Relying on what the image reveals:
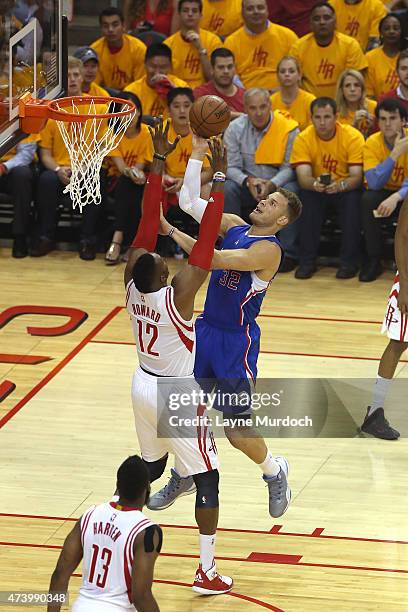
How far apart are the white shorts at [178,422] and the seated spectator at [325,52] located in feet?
22.8

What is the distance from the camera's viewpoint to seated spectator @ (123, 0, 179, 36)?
1397 centimetres

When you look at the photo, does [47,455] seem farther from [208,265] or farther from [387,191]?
[387,191]

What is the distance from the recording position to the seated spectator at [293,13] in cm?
1389

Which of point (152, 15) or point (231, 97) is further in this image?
point (152, 15)

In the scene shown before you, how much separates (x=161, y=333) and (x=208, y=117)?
1392mm

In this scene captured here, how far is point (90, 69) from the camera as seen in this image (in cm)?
1252

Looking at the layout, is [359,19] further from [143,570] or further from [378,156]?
[143,570]

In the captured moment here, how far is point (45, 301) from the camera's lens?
36.3 feet

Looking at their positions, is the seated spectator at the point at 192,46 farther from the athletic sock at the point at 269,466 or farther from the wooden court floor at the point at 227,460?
the athletic sock at the point at 269,466

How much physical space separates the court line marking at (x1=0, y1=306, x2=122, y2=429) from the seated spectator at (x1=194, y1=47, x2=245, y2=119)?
268 cm

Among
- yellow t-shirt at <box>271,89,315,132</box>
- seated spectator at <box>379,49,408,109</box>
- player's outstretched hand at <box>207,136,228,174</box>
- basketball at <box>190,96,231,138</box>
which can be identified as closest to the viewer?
player's outstretched hand at <box>207,136,228,174</box>

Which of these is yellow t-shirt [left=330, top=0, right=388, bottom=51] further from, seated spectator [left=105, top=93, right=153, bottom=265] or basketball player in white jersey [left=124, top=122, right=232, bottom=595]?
basketball player in white jersey [left=124, top=122, right=232, bottom=595]

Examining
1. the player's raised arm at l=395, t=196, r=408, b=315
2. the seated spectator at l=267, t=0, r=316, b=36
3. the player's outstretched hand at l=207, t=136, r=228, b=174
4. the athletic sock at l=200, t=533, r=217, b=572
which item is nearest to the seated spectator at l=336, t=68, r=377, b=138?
the seated spectator at l=267, t=0, r=316, b=36

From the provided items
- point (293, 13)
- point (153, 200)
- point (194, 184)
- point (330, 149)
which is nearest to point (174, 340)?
point (153, 200)
